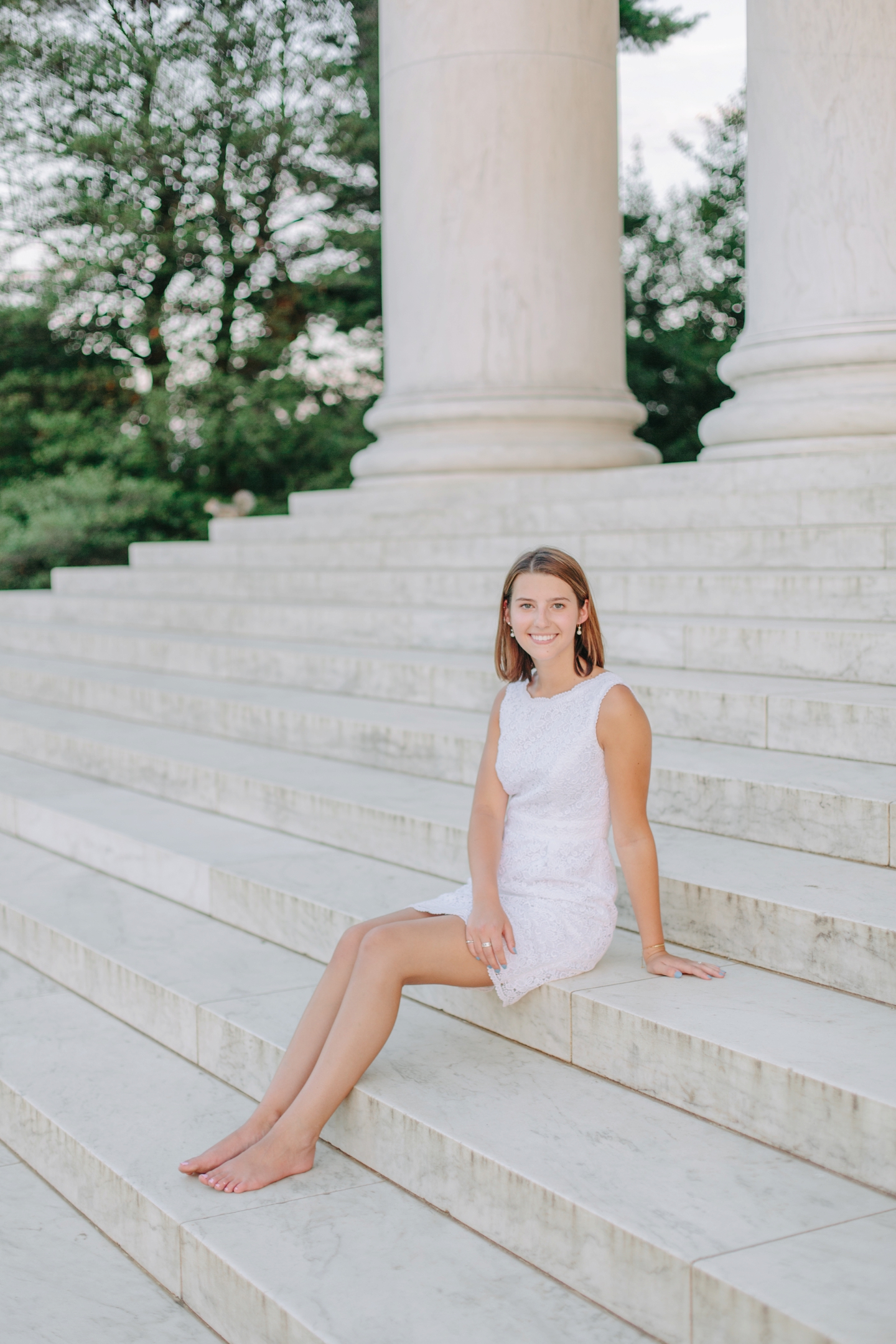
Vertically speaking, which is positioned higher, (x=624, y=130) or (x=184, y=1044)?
(x=624, y=130)

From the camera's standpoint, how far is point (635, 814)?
455 centimetres

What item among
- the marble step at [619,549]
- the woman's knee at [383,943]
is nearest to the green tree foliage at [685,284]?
the marble step at [619,549]

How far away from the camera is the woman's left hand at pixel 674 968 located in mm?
4609

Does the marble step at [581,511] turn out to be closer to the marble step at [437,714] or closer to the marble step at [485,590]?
the marble step at [485,590]

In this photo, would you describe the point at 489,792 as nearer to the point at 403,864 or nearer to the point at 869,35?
the point at 403,864

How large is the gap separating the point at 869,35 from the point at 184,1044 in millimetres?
7722

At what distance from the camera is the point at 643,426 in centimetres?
2450

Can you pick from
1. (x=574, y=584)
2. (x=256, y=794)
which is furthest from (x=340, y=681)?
(x=574, y=584)

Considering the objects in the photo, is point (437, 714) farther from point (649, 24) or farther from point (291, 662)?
point (649, 24)

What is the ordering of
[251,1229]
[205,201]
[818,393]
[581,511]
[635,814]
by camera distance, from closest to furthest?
1. [251,1229]
2. [635,814]
3. [818,393]
4. [581,511]
5. [205,201]

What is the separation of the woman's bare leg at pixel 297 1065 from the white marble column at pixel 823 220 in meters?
6.29

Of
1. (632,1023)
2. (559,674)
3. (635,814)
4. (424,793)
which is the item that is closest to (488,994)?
(632,1023)

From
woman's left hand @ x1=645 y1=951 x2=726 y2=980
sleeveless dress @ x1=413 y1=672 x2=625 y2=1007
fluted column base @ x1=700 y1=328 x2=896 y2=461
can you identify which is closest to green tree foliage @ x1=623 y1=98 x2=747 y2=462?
fluted column base @ x1=700 y1=328 x2=896 y2=461

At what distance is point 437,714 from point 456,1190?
4.22m
